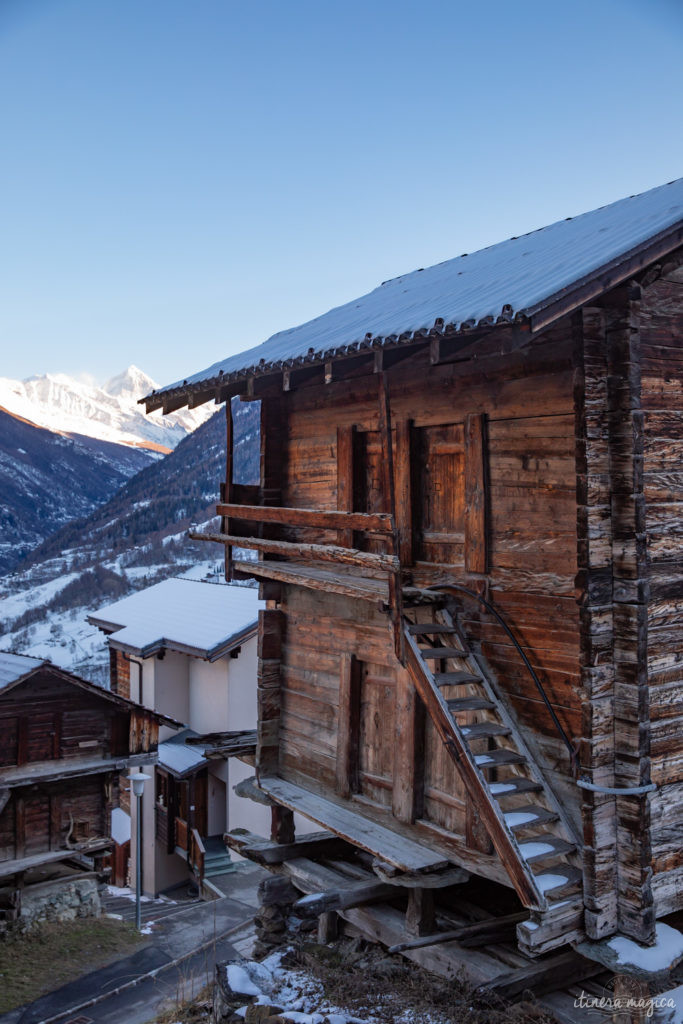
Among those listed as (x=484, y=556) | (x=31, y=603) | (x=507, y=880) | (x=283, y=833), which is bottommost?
(x=31, y=603)

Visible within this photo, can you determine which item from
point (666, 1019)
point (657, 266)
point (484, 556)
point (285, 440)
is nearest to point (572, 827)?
point (666, 1019)

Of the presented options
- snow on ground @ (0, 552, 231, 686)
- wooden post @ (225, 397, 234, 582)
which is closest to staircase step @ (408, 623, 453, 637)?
wooden post @ (225, 397, 234, 582)

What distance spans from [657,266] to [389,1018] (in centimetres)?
709

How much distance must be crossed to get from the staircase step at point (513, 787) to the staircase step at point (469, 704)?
64 cm

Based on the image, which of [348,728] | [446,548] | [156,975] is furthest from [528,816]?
[156,975]

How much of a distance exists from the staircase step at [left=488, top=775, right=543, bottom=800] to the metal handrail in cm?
36

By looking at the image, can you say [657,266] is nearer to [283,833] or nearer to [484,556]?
[484,556]

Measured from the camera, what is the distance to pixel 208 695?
2231 cm

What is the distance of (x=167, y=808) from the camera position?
22.1 m

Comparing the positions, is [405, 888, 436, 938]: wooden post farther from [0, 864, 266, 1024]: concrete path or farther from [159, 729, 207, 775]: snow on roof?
[159, 729, 207, 775]: snow on roof

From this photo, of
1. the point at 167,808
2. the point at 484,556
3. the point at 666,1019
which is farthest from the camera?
the point at 167,808

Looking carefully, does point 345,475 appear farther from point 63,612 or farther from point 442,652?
point 63,612

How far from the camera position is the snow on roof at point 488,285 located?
21.3ft

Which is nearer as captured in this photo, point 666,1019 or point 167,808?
point 666,1019
